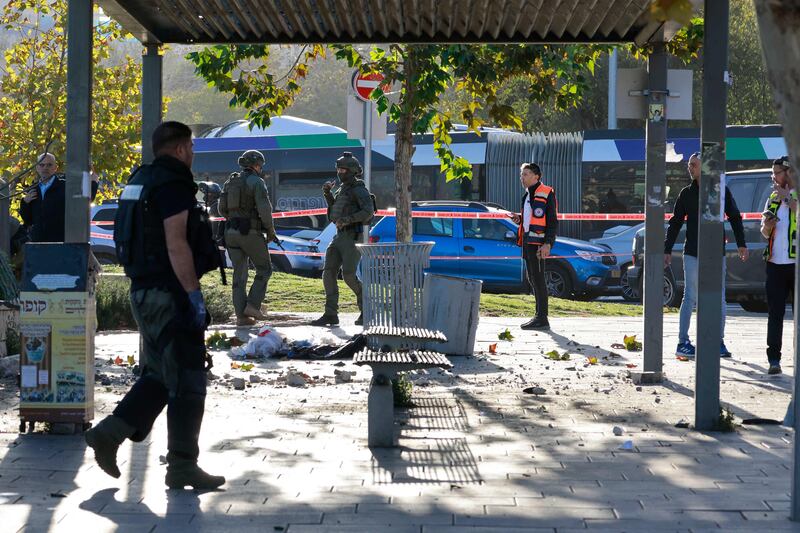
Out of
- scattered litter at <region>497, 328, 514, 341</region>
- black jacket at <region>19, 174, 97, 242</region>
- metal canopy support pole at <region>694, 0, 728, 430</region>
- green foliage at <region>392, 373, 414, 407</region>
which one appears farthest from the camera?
scattered litter at <region>497, 328, 514, 341</region>

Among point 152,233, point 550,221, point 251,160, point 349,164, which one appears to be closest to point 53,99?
point 251,160

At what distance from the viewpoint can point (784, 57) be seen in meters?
3.29

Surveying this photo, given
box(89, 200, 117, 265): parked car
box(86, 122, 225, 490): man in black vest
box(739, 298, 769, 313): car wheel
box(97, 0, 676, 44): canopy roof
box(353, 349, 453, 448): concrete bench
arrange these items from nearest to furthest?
box(86, 122, 225, 490): man in black vest, box(353, 349, 453, 448): concrete bench, box(97, 0, 676, 44): canopy roof, box(739, 298, 769, 313): car wheel, box(89, 200, 117, 265): parked car

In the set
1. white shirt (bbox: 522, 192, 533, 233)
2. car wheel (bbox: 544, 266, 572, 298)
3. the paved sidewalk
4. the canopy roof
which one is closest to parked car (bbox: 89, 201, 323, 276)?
car wheel (bbox: 544, 266, 572, 298)

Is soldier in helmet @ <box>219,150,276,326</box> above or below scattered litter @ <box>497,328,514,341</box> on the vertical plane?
above

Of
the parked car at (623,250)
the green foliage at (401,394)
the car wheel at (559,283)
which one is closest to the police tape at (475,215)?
the parked car at (623,250)

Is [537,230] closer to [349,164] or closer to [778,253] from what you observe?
[349,164]

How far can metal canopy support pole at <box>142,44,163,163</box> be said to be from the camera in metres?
9.46

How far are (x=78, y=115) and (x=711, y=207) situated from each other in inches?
153

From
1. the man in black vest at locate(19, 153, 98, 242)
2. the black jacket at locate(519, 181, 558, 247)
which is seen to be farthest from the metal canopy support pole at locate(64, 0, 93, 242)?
the black jacket at locate(519, 181, 558, 247)

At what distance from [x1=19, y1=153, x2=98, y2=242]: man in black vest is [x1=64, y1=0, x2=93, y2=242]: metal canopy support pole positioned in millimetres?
3379

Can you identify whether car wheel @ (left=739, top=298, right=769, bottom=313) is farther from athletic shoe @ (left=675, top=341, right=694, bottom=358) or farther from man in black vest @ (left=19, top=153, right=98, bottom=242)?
man in black vest @ (left=19, top=153, right=98, bottom=242)

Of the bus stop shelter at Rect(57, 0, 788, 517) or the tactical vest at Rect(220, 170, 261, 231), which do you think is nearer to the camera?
the bus stop shelter at Rect(57, 0, 788, 517)

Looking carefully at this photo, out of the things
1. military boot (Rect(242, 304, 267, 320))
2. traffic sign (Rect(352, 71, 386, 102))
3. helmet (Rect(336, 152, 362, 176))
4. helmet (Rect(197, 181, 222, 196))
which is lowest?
military boot (Rect(242, 304, 267, 320))
